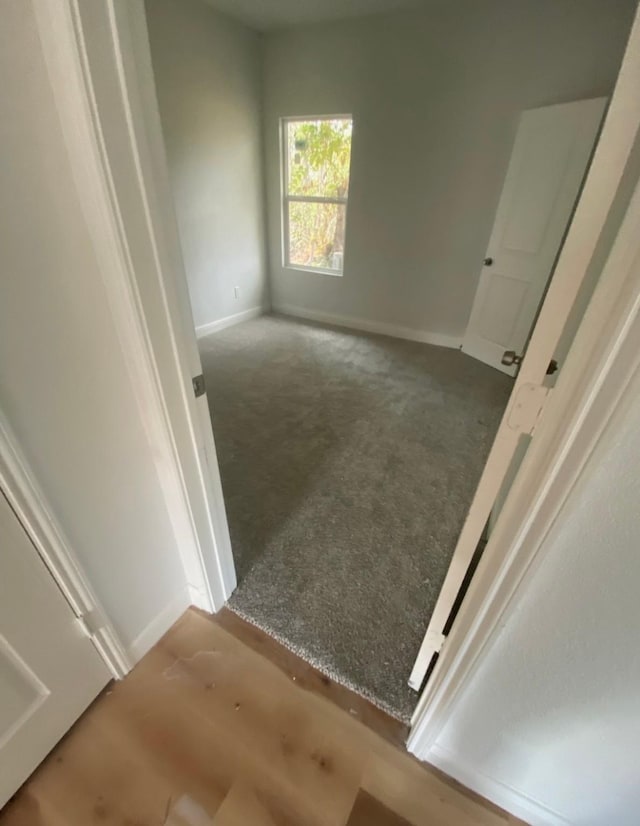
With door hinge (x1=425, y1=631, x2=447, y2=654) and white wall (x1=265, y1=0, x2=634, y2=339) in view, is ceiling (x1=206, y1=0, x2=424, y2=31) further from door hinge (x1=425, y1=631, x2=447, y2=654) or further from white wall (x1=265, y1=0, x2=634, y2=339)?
door hinge (x1=425, y1=631, x2=447, y2=654)

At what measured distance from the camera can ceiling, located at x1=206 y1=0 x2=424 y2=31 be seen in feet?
9.02

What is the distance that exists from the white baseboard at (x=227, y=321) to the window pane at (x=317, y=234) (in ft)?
2.39

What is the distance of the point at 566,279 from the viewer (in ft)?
1.66

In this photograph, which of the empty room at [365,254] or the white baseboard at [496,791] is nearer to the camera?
the white baseboard at [496,791]

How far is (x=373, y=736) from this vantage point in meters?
1.10

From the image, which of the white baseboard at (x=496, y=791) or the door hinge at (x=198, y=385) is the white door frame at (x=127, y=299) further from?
the white baseboard at (x=496, y=791)

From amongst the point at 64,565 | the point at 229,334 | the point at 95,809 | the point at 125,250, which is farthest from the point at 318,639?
the point at 229,334

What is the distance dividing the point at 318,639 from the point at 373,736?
1.03ft

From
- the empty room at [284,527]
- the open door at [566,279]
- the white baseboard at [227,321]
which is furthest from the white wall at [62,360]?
the white baseboard at [227,321]

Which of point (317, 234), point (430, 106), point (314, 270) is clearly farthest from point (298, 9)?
point (314, 270)

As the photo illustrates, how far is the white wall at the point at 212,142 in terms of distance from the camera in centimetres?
283

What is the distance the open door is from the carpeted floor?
0.75 m

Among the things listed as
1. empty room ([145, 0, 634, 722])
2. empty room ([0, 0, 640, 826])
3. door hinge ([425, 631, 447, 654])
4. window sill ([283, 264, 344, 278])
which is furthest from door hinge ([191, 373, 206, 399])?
window sill ([283, 264, 344, 278])

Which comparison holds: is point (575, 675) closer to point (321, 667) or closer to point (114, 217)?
point (321, 667)
